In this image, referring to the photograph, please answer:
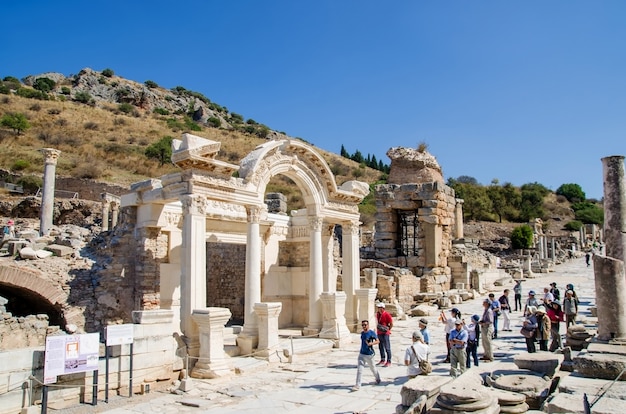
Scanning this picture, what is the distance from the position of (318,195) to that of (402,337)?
4999 mm

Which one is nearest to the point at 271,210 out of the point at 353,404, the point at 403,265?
the point at 403,265

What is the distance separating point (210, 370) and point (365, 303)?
6454 mm

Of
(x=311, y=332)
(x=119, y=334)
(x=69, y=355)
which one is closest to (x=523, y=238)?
(x=311, y=332)

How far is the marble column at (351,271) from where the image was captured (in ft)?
51.3

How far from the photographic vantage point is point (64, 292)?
40.1ft

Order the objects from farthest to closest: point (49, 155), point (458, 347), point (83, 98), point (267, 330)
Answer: point (83, 98)
point (49, 155)
point (267, 330)
point (458, 347)

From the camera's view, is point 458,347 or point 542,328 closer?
point 458,347

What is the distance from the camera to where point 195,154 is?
36.0 feet

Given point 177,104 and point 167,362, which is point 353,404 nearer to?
point 167,362

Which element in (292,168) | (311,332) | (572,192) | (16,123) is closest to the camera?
(292,168)

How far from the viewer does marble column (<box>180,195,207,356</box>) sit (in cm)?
1080

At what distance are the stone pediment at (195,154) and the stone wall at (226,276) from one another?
656 cm

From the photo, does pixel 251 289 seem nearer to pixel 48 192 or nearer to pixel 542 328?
pixel 542 328

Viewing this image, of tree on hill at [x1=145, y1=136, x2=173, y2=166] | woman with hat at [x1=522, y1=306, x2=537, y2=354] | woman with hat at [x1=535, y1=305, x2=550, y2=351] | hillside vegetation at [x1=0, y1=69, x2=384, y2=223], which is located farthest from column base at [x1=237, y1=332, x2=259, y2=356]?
tree on hill at [x1=145, y1=136, x2=173, y2=166]
